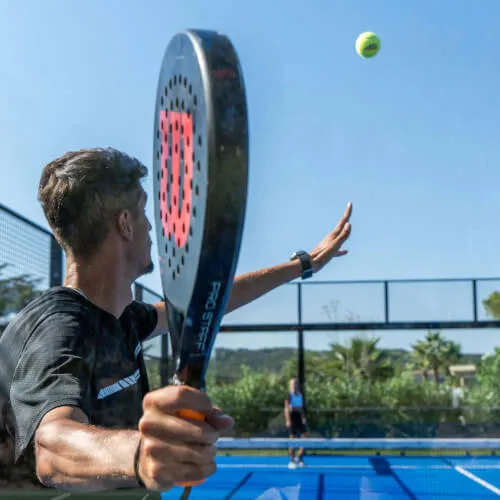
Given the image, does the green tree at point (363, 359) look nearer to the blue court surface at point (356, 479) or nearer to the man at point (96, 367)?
the blue court surface at point (356, 479)

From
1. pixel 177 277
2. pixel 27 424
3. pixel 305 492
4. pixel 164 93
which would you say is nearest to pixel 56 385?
pixel 27 424

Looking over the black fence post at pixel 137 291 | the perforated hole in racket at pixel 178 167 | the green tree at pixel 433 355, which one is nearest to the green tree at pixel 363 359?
the green tree at pixel 433 355

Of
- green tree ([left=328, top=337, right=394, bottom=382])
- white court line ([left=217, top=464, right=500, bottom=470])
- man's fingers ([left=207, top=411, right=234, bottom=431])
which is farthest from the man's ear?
green tree ([left=328, top=337, right=394, bottom=382])

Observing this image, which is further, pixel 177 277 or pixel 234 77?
pixel 177 277

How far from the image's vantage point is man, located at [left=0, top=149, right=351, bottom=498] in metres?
0.83

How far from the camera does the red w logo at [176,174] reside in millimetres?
964

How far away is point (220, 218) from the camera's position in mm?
819

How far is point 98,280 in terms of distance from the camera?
1.43m

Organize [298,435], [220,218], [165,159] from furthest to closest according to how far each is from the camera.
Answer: [298,435] → [165,159] → [220,218]

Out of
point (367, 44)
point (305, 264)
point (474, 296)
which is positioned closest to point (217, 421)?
point (305, 264)

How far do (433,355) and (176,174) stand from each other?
43209 millimetres

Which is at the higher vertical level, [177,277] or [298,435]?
[177,277]

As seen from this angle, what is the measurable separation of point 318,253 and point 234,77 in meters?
1.27

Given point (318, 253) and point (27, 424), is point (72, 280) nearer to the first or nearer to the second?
point (27, 424)
